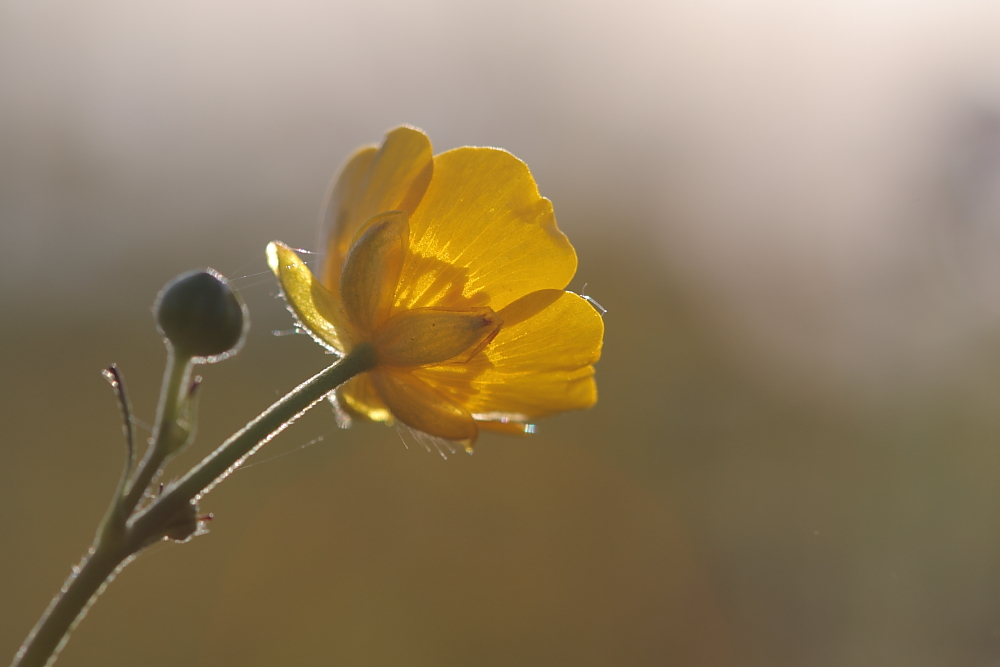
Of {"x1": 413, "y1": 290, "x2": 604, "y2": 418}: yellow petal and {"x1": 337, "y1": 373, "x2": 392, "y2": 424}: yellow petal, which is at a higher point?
{"x1": 413, "y1": 290, "x2": 604, "y2": 418}: yellow petal

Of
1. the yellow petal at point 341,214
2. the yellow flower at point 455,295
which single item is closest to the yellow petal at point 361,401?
the yellow flower at point 455,295

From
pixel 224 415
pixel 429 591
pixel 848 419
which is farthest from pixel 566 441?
pixel 224 415

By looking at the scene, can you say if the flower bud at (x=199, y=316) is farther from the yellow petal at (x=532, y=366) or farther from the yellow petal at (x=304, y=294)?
the yellow petal at (x=532, y=366)

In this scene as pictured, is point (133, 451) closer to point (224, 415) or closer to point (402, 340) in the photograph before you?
point (402, 340)

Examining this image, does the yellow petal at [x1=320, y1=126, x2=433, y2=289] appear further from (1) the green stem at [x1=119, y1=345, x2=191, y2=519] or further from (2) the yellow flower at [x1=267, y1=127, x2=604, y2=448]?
(1) the green stem at [x1=119, y1=345, x2=191, y2=519]

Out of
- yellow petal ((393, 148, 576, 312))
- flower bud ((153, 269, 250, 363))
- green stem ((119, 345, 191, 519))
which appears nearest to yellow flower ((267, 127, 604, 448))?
yellow petal ((393, 148, 576, 312))
